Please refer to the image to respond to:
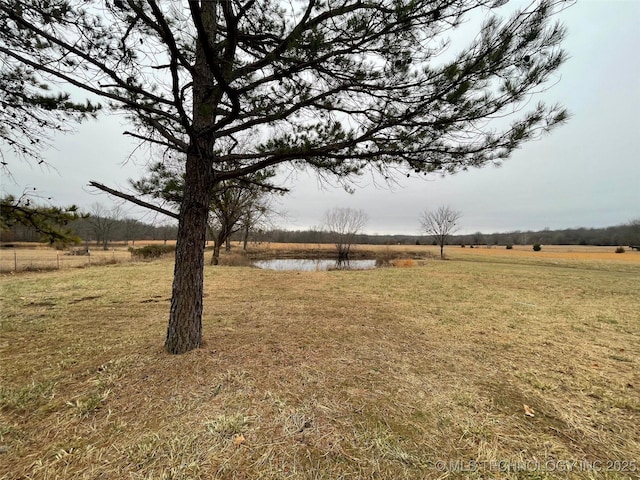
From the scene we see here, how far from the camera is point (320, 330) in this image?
148 inches

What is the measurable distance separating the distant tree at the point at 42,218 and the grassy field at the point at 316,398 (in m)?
1.29

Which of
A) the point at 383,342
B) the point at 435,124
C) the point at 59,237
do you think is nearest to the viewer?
the point at 435,124

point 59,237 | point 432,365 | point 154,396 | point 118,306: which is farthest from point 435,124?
point 118,306

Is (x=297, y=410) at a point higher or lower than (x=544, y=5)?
lower

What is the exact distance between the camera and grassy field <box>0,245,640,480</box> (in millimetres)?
1538

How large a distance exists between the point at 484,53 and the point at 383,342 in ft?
10.5

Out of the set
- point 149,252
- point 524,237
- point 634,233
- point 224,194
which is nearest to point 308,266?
point 224,194

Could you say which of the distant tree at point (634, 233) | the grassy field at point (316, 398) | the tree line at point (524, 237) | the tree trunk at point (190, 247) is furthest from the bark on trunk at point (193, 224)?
the distant tree at point (634, 233)

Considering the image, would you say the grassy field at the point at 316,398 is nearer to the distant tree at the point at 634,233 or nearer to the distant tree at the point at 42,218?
the distant tree at the point at 42,218

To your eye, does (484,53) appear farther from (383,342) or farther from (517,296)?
(517,296)

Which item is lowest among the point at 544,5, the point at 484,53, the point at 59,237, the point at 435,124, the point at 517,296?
the point at 517,296

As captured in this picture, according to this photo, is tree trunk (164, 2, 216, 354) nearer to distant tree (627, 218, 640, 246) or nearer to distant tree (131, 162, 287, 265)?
distant tree (131, 162, 287, 265)

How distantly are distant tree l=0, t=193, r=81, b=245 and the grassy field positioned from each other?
129 cm

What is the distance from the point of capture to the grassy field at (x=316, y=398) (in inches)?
60.6
